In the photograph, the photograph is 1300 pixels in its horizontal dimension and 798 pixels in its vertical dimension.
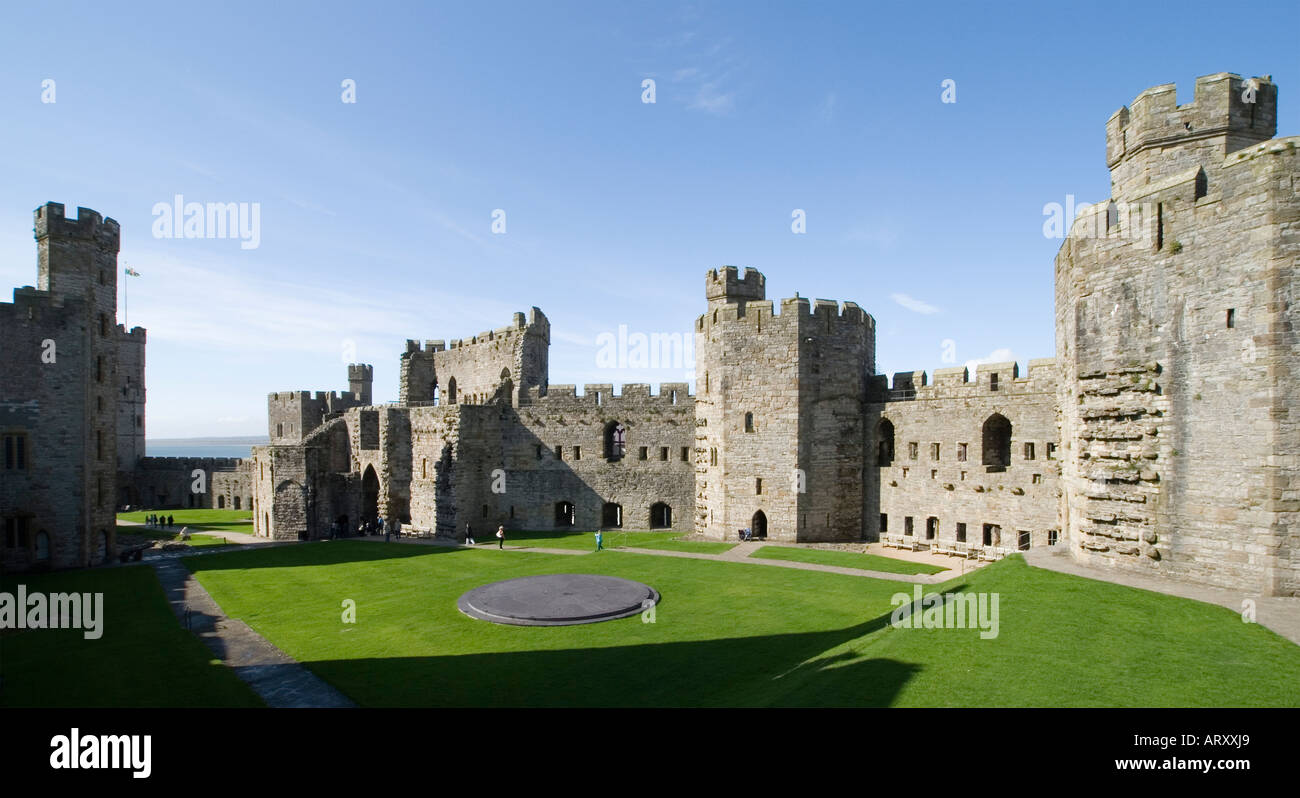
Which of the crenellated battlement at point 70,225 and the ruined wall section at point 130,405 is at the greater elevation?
the crenellated battlement at point 70,225

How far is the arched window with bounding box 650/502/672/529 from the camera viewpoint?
36141 mm

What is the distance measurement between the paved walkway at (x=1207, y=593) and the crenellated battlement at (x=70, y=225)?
36029 mm

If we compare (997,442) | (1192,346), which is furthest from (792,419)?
(1192,346)

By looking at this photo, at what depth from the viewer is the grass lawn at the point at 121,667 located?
1286 cm

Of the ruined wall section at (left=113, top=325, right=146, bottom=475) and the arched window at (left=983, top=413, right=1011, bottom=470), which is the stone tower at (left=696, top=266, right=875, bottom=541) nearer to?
the arched window at (left=983, top=413, right=1011, bottom=470)

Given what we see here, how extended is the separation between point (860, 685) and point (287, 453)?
32925 mm

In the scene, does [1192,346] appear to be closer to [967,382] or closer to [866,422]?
[967,382]

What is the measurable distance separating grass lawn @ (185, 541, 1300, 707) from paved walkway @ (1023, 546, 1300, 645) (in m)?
0.47

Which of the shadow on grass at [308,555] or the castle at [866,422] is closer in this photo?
the castle at [866,422]

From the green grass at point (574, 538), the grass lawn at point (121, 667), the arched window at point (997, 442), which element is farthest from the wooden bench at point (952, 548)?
the grass lawn at point (121, 667)

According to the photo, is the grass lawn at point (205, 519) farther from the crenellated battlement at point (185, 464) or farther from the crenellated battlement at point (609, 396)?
the crenellated battlement at point (609, 396)

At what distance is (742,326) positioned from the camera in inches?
1220

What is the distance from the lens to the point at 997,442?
27.1 meters
